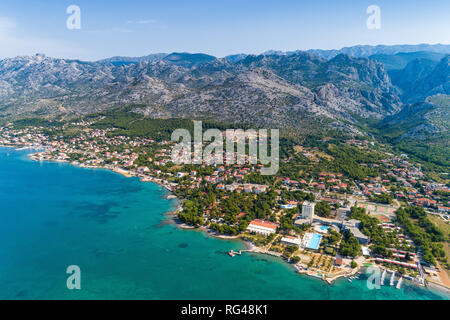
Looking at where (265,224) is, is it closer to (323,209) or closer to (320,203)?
(323,209)

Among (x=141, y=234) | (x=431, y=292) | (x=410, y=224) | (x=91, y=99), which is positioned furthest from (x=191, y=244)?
(x=91, y=99)

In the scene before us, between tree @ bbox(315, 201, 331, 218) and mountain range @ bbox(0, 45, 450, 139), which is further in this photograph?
mountain range @ bbox(0, 45, 450, 139)

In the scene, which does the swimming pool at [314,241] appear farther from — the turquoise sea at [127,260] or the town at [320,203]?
the turquoise sea at [127,260]

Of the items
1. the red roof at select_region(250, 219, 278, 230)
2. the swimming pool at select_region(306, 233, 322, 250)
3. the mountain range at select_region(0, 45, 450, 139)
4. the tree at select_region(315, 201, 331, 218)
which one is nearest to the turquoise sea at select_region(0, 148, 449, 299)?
the swimming pool at select_region(306, 233, 322, 250)

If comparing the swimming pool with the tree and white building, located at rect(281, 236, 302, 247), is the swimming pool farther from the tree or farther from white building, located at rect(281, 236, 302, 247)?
the tree

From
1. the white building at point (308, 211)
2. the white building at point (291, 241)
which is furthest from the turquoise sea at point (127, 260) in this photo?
the white building at point (308, 211)

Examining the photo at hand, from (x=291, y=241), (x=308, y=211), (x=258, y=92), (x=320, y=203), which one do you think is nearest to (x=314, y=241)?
(x=291, y=241)
